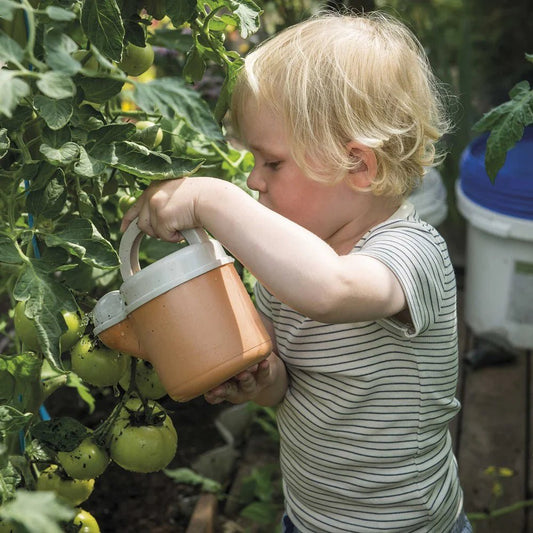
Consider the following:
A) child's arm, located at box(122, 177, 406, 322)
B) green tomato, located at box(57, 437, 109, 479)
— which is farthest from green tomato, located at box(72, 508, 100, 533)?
child's arm, located at box(122, 177, 406, 322)

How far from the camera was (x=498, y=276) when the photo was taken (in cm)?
285

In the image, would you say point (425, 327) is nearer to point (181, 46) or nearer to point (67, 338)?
point (67, 338)

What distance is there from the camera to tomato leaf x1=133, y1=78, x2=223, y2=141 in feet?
3.67

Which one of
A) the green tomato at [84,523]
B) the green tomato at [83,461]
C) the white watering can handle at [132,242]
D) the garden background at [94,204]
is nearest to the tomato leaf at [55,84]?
the garden background at [94,204]

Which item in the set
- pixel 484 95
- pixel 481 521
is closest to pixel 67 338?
pixel 481 521

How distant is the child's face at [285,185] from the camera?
49.4 inches

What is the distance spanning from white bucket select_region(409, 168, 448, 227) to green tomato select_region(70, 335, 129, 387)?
5.74 ft

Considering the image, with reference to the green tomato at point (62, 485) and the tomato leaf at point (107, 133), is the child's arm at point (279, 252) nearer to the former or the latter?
the tomato leaf at point (107, 133)

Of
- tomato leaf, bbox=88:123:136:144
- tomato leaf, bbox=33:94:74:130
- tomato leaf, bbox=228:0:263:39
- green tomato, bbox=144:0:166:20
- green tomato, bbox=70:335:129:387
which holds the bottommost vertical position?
green tomato, bbox=70:335:129:387

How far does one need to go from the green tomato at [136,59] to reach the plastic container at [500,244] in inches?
61.0

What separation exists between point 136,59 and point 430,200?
68.5 inches

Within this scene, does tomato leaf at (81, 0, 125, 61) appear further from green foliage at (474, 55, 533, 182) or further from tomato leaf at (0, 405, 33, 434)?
green foliage at (474, 55, 533, 182)

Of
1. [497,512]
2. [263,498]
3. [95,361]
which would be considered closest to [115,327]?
[95,361]

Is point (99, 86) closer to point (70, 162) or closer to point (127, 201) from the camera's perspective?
point (70, 162)
